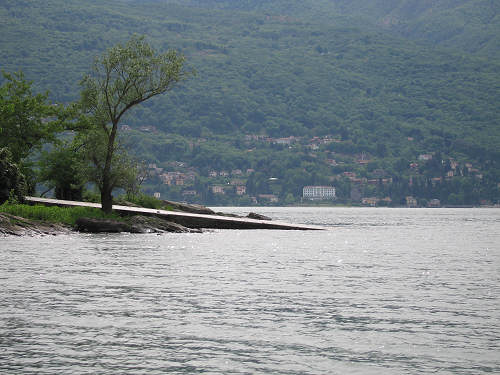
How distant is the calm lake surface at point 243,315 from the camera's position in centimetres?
1100

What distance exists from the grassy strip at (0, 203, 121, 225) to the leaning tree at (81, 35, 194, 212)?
0.81 metres

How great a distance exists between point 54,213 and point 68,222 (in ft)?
3.54

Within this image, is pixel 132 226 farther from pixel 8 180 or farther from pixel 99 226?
pixel 8 180

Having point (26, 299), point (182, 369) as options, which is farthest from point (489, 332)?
point (26, 299)

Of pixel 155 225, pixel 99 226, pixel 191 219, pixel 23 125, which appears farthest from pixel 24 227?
pixel 23 125

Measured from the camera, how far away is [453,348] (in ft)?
39.1

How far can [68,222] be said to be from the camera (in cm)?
4472

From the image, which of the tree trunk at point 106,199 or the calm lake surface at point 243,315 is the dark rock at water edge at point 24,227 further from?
the calm lake surface at point 243,315

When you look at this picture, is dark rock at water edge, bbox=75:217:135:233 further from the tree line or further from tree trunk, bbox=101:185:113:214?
the tree line

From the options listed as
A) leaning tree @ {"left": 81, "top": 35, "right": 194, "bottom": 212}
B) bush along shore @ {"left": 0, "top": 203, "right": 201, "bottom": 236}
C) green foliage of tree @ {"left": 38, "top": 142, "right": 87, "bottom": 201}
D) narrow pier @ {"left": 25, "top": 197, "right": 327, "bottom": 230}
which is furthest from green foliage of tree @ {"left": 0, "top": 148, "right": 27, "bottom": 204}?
green foliage of tree @ {"left": 38, "top": 142, "right": 87, "bottom": 201}

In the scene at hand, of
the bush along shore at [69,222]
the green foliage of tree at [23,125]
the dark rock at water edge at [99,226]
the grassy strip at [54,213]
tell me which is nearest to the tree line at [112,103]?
the grassy strip at [54,213]

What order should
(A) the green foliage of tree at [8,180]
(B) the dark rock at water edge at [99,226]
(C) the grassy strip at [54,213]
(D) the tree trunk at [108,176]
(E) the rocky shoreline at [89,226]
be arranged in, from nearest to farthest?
(E) the rocky shoreline at [89,226] < (C) the grassy strip at [54,213] < (B) the dark rock at water edge at [99,226] < (A) the green foliage of tree at [8,180] < (D) the tree trunk at [108,176]

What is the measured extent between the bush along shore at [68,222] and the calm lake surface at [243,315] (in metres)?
9.53

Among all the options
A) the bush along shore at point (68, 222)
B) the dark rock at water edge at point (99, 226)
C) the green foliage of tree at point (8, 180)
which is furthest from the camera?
the green foliage of tree at point (8, 180)
